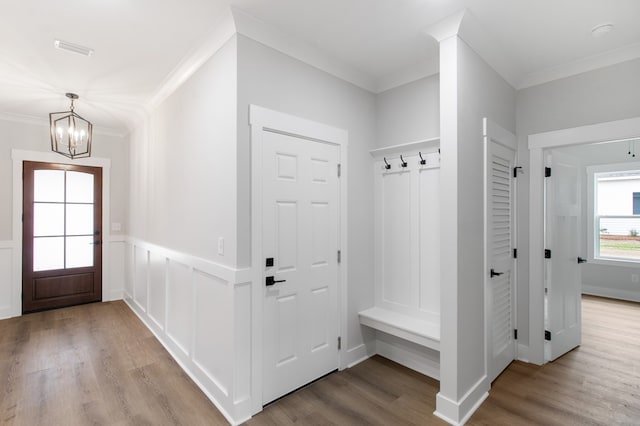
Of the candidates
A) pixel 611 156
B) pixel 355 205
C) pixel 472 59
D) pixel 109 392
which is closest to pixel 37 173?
pixel 109 392

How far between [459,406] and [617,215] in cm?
546

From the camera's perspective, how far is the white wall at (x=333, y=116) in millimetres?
2191

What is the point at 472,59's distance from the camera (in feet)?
7.84

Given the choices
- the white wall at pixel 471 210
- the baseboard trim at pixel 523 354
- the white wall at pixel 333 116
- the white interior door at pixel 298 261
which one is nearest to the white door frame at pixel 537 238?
the baseboard trim at pixel 523 354

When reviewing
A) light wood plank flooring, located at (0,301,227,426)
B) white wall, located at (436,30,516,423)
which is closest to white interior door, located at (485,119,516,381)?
white wall, located at (436,30,516,423)

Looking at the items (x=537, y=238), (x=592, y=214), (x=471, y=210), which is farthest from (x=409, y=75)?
(x=592, y=214)

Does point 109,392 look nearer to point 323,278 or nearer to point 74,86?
point 323,278

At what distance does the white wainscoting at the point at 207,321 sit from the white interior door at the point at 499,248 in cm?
189

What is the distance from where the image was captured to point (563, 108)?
289 cm

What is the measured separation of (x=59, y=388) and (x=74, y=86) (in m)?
2.89

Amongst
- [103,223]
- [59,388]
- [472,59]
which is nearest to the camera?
[472,59]

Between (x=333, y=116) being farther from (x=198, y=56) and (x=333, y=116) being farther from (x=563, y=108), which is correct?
(x=563, y=108)

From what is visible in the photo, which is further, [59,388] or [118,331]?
[118,331]

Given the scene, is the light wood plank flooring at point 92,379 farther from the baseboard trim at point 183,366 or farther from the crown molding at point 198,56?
the crown molding at point 198,56
